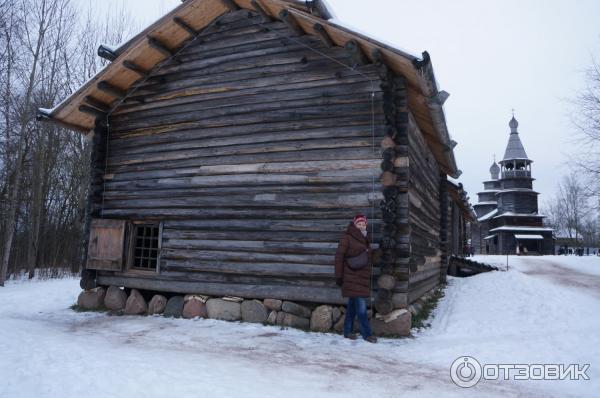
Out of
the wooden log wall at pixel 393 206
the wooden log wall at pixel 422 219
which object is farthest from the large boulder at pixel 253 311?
the wooden log wall at pixel 422 219

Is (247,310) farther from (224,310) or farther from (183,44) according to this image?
(183,44)

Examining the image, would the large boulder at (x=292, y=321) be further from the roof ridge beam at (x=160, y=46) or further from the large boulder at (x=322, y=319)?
the roof ridge beam at (x=160, y=46)

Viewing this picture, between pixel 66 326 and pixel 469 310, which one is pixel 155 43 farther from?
pixel 469 310

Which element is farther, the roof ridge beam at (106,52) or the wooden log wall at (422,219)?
the roof ridge beam at (106,52)

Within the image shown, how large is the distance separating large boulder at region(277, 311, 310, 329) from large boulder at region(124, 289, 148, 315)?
3303mm

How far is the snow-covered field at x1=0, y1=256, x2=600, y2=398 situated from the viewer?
14.7 ft

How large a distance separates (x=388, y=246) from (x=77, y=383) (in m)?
4.82

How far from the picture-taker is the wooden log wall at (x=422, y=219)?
8258 millimetres

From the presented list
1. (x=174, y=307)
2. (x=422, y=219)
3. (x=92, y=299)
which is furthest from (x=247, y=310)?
(x=422, y=219)

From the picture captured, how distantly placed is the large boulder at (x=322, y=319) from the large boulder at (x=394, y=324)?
764 mm

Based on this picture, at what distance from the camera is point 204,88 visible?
928cm

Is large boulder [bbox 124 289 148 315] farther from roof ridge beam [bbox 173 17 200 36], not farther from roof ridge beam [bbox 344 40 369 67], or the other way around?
Result: roof ridge beam [bbox 344 40 369 67]

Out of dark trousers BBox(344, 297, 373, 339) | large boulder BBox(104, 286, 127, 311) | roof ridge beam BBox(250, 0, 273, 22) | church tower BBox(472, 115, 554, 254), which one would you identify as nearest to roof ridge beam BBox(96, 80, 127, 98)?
roof ridge beam BBox(250, 0, 273, 22)

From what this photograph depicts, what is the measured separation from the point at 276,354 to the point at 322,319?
1656 mm
